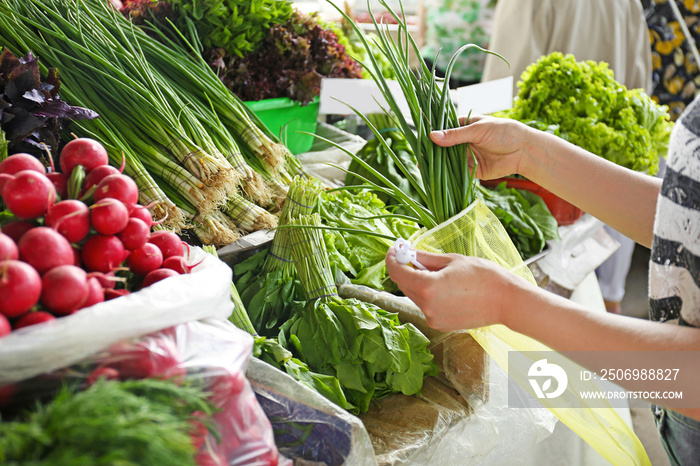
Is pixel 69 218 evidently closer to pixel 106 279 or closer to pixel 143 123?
pixel 106 279

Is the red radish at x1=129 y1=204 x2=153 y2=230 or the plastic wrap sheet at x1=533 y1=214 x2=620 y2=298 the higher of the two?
the red radish at x1=129 y1=204 x2=153 y2=230

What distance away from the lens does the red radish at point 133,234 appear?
0.74 m

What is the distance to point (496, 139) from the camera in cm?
125

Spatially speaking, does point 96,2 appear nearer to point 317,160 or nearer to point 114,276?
point 317,160

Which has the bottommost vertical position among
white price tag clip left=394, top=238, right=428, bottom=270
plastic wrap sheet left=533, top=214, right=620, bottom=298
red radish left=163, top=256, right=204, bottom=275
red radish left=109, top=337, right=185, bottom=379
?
plastic wrap sheet left=533, top=214, right=620, bottom=298

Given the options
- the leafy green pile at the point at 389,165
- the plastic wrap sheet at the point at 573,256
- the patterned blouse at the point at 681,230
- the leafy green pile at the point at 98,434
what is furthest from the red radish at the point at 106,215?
the plastic wrap sheet at the point at 573,256

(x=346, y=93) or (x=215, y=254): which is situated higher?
(x=346, y=93)

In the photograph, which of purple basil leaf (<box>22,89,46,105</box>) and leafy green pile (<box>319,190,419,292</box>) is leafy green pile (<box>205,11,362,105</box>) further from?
purple basil leaf (<box>22,89,46,105</box>)

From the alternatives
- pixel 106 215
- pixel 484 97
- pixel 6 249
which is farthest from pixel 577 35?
pixel 6 249

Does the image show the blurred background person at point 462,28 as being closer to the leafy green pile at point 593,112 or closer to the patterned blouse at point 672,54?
the patterned blouse at point 672,54

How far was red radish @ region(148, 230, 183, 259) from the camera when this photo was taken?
0.83m

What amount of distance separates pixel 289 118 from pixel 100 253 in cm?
145

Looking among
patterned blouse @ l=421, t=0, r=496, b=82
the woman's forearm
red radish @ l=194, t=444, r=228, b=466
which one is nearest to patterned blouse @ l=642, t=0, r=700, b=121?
patterned blouse @ l=421, t=0, r=496, b=82

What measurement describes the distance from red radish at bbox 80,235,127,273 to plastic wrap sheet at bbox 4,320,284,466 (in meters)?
0.12
